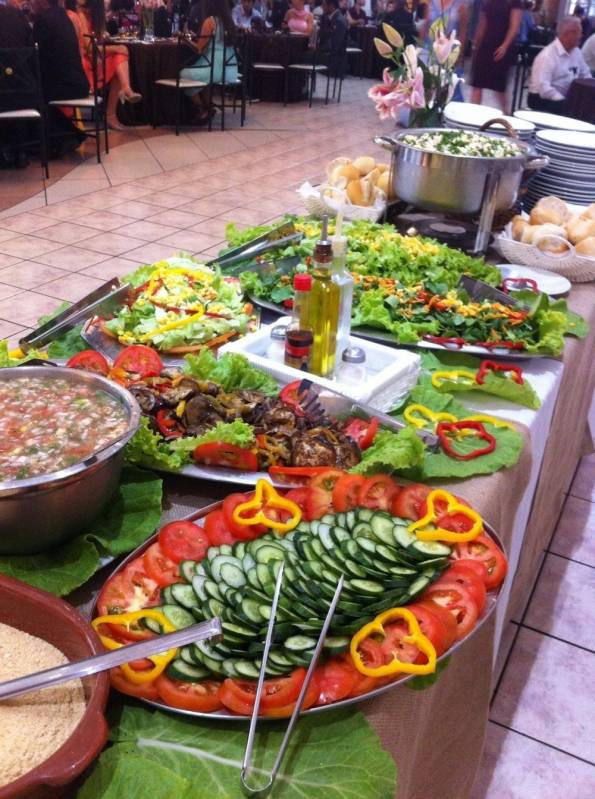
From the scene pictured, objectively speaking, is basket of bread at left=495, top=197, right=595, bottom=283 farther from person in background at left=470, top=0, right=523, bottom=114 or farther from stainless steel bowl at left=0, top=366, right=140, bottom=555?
person in background at left=470, top=0, right=523, bottom=114

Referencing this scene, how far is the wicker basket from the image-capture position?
7.93 feet

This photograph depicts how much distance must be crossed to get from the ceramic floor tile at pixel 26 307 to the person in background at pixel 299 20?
8812 mm

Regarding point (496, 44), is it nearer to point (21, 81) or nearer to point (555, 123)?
point (21, 81)

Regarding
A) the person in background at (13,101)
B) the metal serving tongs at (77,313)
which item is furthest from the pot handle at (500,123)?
the person in background at (13,101)

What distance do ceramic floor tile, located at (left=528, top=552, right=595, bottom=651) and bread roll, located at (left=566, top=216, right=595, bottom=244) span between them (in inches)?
43.3

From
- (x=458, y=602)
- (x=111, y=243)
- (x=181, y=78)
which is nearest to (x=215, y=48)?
(x=181, y=78)

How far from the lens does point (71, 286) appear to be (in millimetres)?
4371

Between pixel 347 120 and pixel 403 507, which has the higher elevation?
pixel 403 507

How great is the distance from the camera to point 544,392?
177cm

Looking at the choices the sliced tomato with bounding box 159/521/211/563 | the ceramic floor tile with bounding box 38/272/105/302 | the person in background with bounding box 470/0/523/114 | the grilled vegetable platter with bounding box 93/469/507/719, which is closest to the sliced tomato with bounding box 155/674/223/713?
the grilled vegetable platter with bounding box 93/469/507/719

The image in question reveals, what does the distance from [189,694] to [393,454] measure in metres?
0.56

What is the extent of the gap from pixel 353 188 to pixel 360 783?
91.1 inches

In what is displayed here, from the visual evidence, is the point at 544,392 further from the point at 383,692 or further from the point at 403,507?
the point at 383,692

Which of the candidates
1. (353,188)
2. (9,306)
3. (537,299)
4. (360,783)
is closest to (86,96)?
(9,306)
